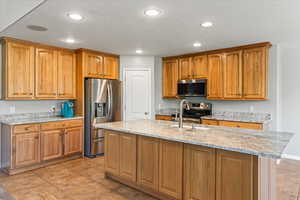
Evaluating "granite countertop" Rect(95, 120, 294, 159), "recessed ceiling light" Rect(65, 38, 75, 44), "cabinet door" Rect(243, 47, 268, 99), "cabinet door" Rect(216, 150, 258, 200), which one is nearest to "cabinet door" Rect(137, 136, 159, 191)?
"granite countertop" Rect(95, 120, 294, 159)

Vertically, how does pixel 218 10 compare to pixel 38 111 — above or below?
above

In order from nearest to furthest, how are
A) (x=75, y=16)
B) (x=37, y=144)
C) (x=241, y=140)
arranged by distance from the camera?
(x=241, y=140) < (x=75, y=16) < (x=37, y=144)

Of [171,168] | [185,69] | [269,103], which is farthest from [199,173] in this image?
[185,69]

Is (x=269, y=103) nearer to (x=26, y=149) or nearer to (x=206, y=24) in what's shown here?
(x=206, y=24)

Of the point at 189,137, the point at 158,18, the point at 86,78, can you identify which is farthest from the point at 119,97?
the point at 189,137

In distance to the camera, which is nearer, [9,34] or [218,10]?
[218,10]

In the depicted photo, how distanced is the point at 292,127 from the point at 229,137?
289 centimetres

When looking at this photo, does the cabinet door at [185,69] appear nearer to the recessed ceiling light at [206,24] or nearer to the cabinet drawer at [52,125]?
the recessed ceiling light at [206,24]

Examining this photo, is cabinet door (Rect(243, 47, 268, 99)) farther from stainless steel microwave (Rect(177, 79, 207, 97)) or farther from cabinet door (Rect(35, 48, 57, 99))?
cabinet door (Rect(35, 48, 57, 99))

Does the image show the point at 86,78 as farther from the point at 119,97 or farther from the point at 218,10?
the point at 218,10

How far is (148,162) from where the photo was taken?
2775 millimetres

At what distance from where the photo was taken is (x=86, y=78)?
4.69m

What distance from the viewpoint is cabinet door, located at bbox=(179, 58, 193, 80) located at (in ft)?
17.2

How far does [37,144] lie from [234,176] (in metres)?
3.38
